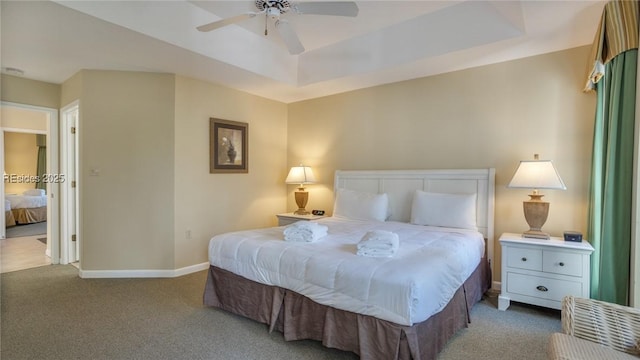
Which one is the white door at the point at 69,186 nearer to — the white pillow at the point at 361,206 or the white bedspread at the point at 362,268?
the white bedspread at the point at 362,268

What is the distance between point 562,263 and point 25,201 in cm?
1043

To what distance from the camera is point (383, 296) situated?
1843 mm

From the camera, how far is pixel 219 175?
14.9 ft

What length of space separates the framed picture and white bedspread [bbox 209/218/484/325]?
180cm

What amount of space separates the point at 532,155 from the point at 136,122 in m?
4.65

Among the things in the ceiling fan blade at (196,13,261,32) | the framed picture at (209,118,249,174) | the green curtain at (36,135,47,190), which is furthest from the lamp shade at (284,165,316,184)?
the green curtain at (36,135,47,190)

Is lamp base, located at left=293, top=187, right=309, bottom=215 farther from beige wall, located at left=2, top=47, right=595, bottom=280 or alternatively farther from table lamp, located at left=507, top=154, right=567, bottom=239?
table lamp, located at left=507, top=154, right=567, bottom=239

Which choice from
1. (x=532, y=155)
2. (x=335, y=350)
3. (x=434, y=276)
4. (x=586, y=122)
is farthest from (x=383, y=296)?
(x=586, y=122)

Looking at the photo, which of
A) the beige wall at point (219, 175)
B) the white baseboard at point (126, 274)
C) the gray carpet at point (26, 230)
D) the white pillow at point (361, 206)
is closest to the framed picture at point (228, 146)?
the beige wall at point (219, 175)

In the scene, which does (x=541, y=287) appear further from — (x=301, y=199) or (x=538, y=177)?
(x=301, y=199)

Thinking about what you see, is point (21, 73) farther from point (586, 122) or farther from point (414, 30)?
point (586, 122)

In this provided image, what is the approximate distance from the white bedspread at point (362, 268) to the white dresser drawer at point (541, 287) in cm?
40

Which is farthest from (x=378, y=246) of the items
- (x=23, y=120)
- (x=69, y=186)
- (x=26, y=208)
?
(x=26, y=208)

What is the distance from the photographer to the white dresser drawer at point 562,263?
2674 millimetres
